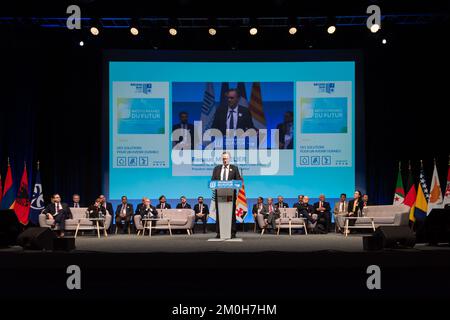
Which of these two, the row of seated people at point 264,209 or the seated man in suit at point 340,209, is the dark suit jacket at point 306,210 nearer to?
the row of seated people at point 264,209

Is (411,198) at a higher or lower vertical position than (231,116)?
lower

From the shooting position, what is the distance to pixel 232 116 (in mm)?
13773

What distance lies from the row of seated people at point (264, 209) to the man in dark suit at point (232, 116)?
1.68m

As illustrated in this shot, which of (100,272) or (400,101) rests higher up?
(400,101)

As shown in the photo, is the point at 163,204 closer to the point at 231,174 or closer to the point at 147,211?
the point at 147,211

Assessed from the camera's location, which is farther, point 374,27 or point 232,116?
point 232,116

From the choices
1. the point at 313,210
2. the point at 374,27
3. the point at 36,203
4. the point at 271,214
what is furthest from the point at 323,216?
the point at 36,203

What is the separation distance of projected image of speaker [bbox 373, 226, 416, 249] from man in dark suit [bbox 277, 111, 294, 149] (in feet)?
21.8

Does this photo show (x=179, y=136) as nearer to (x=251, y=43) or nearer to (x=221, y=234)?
(x=251, y=43)

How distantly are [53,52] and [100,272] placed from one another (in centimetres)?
907

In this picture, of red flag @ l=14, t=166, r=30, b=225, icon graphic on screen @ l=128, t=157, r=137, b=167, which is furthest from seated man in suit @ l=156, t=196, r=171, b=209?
red flag @ l=14, t=166, r=30, b=225

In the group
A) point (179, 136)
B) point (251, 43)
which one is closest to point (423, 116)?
point (251, 43)

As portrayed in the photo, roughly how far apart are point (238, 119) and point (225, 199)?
16.3 ft

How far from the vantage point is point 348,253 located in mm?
6223
